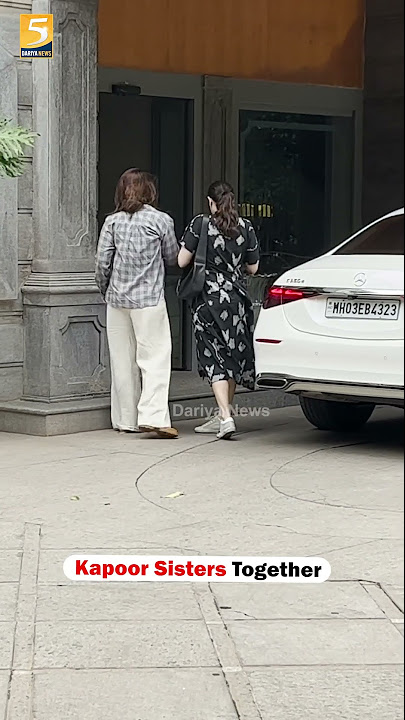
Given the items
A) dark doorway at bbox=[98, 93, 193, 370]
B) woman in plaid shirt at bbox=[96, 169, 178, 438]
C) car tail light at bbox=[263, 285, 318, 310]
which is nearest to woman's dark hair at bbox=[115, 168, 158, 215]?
woman in plaid shirt at bbox=[96, 169, 178, 438]

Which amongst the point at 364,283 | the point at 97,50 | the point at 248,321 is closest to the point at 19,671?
the point at 364,283

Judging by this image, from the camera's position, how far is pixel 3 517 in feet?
22.7

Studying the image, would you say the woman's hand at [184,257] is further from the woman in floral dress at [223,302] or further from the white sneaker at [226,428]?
the white sneaker at [226,428]

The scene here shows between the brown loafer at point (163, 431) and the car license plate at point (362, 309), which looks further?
the brown loafer at point (163, 431)

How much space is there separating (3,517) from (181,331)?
5.48 metres

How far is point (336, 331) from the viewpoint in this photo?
8.52 m

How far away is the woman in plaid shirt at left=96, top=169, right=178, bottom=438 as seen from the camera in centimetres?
929

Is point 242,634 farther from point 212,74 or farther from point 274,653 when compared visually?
point 212,74

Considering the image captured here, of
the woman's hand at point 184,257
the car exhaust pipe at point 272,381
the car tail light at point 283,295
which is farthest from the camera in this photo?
the woman's hand at point 184,257

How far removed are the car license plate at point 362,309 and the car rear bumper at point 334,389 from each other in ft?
1.42

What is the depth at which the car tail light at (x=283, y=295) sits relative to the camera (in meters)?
8.77

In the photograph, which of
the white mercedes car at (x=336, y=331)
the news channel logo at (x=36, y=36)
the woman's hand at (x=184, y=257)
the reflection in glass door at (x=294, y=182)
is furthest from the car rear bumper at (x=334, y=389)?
the reflection in glass door at (x=294, y=182)

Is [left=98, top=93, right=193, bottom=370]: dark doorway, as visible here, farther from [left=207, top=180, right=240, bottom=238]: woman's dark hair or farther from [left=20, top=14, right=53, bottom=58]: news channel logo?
[left=207, top=180, right=240, bottom=238]: woman's dark hair

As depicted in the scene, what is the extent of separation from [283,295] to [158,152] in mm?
3504
